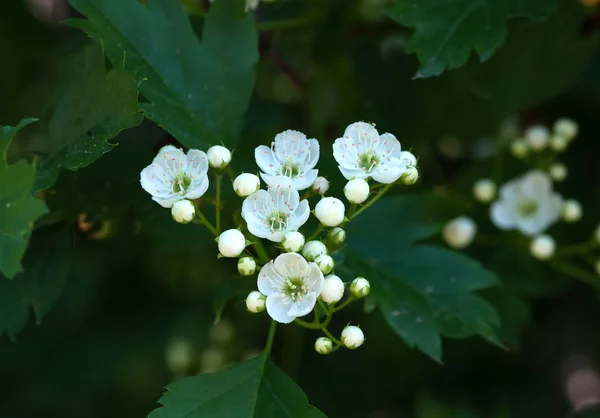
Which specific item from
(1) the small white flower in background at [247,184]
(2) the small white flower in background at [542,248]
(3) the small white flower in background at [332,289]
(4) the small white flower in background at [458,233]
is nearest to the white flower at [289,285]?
(3) the small white flower in background at [332,289]

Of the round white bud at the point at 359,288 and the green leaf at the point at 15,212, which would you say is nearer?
the green leaf at the point at 15,212

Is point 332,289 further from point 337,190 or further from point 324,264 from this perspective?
point 337,190

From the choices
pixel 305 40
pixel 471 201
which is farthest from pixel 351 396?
pixel 305 40

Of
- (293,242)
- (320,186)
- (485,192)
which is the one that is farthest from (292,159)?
(485,192)

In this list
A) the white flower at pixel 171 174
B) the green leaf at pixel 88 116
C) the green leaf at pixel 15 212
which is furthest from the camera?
the white flower at pixel 171 174

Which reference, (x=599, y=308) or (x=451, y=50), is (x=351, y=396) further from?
(x=451, y=50)

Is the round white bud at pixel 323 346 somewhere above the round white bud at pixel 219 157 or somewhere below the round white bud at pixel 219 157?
below

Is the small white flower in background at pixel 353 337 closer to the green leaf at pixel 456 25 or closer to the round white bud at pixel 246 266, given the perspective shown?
the round white bud at pixel 246 266
